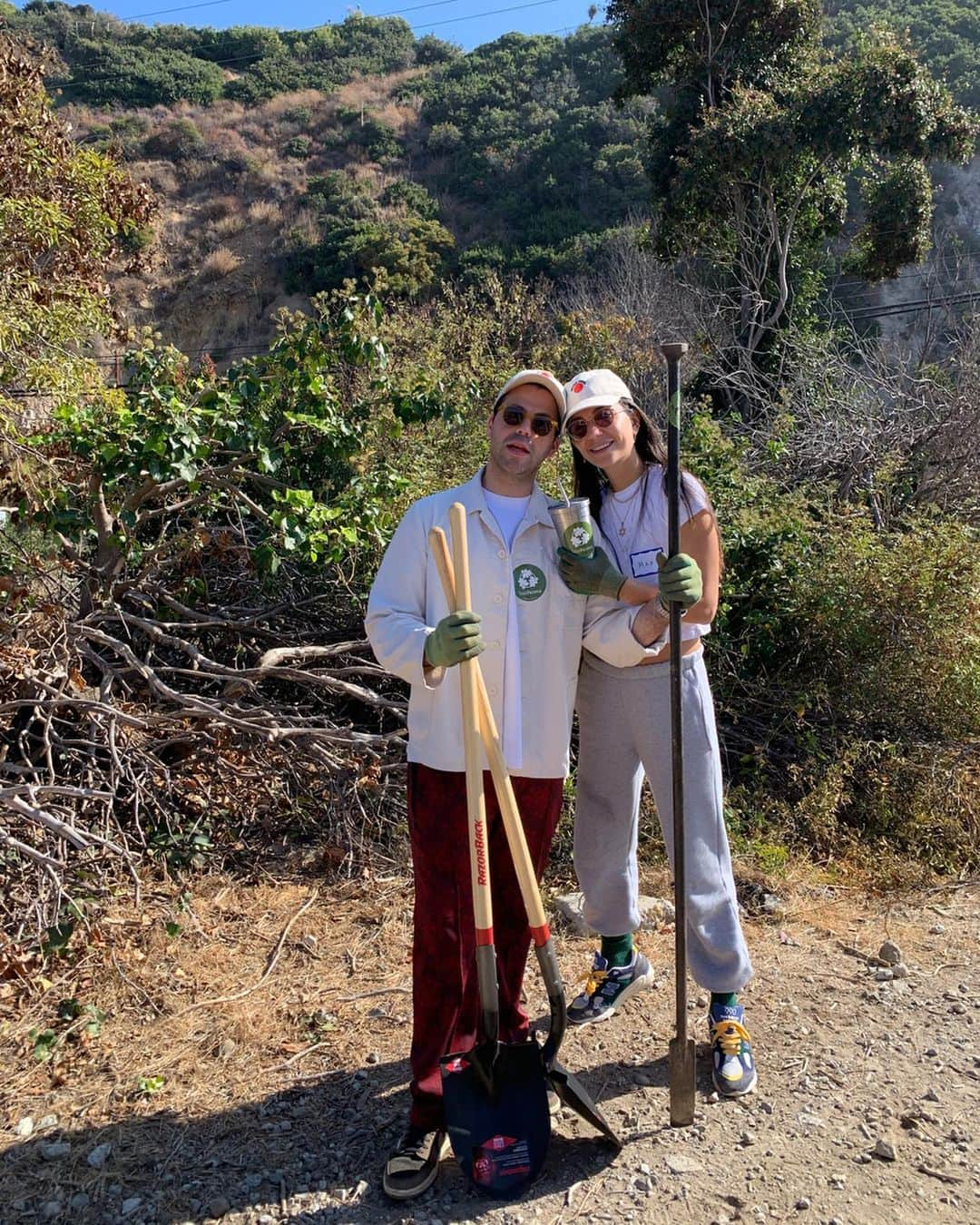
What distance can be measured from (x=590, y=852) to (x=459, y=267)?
886 inches

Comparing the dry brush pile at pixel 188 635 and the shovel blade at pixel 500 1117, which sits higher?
the dry brush pile at pixel 188 635

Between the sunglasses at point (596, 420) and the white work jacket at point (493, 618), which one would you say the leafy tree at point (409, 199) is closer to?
the sunglasses at point (596, 420)

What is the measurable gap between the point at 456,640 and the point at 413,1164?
1.26m

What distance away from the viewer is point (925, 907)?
3869mm

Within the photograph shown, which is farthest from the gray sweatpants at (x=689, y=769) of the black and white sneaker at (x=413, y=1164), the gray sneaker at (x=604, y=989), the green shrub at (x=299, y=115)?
the green shrub at (x=299, y=115)

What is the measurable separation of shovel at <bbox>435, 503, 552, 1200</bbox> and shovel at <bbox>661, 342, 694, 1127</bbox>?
15.3 inches

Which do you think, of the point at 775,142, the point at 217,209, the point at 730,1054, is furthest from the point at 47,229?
the point at 217,209

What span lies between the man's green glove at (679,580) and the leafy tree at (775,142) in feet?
32.7

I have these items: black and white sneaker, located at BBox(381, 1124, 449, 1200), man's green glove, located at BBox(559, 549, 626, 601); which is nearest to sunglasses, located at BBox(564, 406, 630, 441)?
man's green glove, located at BBox(559, 549, 626, 601)

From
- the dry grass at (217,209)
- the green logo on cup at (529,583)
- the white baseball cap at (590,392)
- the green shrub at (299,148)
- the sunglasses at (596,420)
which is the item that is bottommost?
the green logo on cup at (529,583)

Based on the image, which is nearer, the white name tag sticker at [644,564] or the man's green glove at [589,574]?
the man's green glove at [589,574]

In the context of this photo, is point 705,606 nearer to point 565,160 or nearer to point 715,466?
point 715,466

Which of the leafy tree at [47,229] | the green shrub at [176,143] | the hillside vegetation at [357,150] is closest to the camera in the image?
the leafy tree at [47,229]

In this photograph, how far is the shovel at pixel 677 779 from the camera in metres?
2.37
